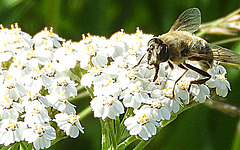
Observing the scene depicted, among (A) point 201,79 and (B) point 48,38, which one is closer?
(A) point 201,79

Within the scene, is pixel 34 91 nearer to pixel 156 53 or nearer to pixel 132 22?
pixel 156 53

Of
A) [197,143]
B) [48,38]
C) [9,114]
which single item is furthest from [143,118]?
[197,143]

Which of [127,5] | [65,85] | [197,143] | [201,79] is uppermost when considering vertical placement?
[127,5]

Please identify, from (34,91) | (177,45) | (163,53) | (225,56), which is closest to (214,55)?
(225,56)

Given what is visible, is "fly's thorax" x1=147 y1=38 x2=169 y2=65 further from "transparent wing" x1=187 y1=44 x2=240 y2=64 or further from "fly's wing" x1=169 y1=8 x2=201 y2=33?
"fly's wing" x1=169 y1=8 x2=201 y2=33

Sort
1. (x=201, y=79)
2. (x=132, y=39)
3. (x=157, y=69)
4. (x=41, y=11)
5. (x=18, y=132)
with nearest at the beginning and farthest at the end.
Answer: (x=18, y=132)
(x=157, y=69)
(x=201, y=79)
(x=132, y=39)
(x=41, y=11)

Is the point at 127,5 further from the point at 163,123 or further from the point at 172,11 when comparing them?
the point at 163,123

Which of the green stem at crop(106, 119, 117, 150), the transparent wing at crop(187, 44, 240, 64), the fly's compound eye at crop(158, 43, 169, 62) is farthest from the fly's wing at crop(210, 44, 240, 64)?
the green stem at crop(106, 119, 117, 150)

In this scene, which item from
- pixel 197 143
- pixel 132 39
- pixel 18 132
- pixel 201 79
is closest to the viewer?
pixel 18 132
